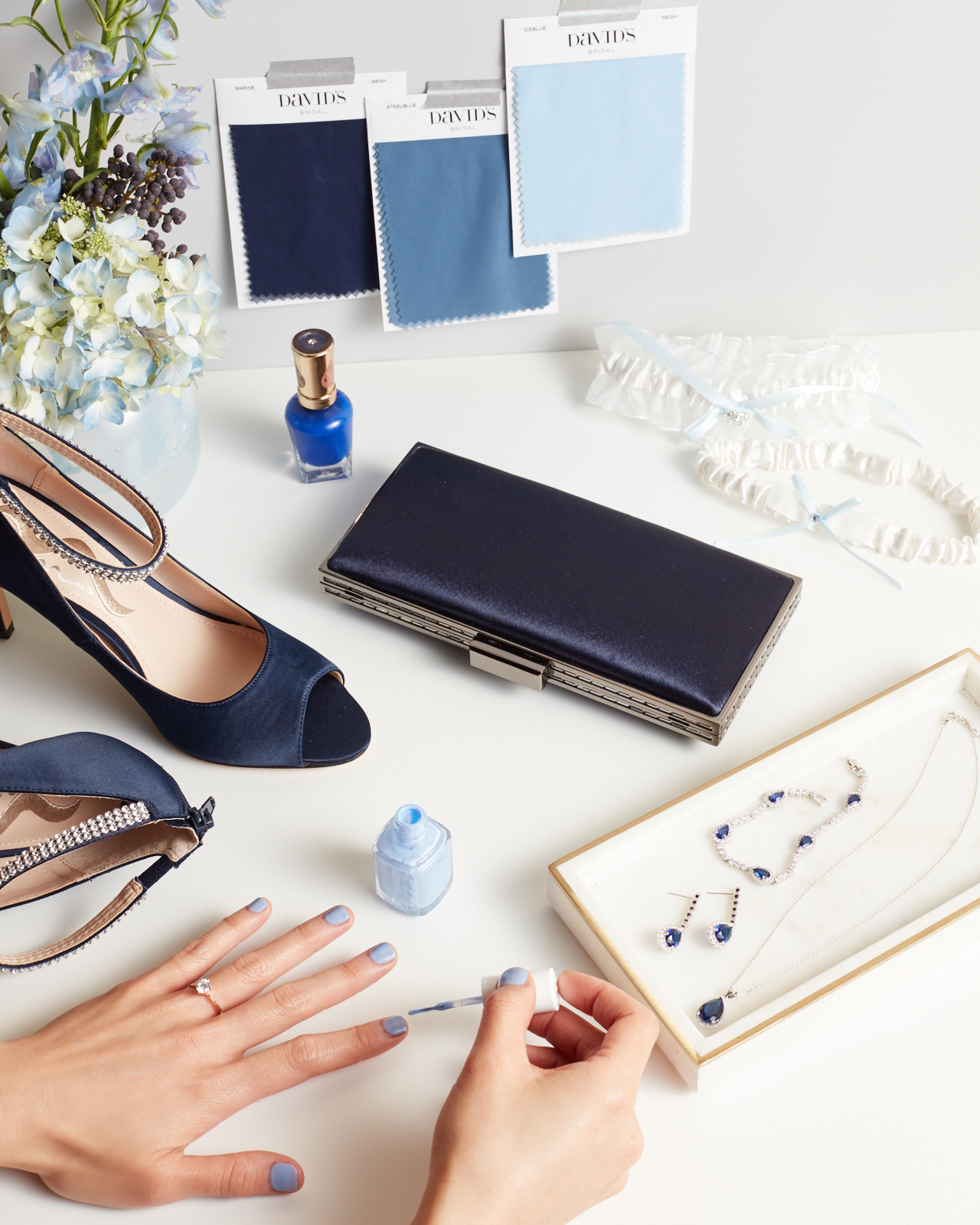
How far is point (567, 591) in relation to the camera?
0.98 metres

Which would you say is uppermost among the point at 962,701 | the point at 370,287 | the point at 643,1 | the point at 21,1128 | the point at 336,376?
the point at 643,1

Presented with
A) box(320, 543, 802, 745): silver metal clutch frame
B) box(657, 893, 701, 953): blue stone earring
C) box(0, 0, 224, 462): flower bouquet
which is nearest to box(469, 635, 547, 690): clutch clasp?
box(320, 543, 802, 745): silver metal clutch frame

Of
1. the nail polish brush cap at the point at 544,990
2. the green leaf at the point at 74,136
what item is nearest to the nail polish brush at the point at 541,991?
the nail polish brush cap at the point at 544,990

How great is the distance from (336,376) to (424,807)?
588mm

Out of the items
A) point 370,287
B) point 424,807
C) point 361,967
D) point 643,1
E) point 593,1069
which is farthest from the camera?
point 370,287

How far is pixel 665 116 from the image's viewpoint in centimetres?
111

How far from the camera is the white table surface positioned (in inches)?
29.5

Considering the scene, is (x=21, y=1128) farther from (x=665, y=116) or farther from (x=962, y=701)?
(x=665, y=116)

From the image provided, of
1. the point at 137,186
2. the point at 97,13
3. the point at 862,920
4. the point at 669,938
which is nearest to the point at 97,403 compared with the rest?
the point at 137,186

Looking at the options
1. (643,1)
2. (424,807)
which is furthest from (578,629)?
(643,1)

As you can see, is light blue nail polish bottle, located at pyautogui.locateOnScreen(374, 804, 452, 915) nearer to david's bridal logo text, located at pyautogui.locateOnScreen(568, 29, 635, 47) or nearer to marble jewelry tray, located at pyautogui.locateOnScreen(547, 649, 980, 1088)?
marble jewelry tray, located at pyautogui.locateOnScreen(547, 649, 980, 1088)

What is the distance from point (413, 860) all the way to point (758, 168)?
848 millimetres

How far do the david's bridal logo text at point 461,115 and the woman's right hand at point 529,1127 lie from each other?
0.85 meters

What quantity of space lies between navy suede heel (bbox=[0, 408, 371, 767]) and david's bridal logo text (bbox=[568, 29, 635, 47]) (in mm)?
629
